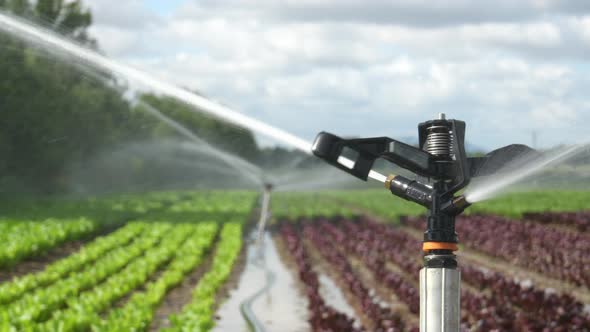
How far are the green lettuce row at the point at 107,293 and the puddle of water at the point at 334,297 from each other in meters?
2.28

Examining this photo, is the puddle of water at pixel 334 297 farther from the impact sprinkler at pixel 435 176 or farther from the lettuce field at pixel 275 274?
the impact sprinkler at pixel 435 176

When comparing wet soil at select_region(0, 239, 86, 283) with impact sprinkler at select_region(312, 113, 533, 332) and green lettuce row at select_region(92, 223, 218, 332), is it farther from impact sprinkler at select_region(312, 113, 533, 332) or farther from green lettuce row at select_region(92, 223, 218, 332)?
impact sprinkler at select_region(312, 113, 533, 332)

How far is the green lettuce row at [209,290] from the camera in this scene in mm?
6121

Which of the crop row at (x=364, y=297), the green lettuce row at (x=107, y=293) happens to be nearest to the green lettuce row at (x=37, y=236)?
the green lettuce row at (x=107, y=293)

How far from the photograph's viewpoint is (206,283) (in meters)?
8.94

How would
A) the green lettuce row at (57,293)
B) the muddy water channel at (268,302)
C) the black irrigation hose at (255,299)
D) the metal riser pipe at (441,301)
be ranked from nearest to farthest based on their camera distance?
the metal riser pipe at (441,301), the green lettuce row at (57,293), the black irrigation hose at (255,299), the muddy water channel at (268,302)

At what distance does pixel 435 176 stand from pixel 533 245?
32.6 ft

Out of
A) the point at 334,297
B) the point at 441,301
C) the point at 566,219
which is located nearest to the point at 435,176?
the point at 441,301

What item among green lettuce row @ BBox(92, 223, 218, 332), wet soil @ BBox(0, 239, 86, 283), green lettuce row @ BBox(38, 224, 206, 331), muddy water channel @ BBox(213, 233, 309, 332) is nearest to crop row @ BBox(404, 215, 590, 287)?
muddy water channel @ BBox(213, 233, 309, 332)

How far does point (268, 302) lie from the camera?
27.9ft

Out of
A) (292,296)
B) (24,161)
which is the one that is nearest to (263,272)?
(292,296)

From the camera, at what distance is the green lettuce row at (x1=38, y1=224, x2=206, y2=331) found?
5958 mm

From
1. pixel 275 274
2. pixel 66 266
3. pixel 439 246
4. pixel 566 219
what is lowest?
pixel 275 274

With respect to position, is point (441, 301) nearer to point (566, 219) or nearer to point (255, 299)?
point (255, 299)
